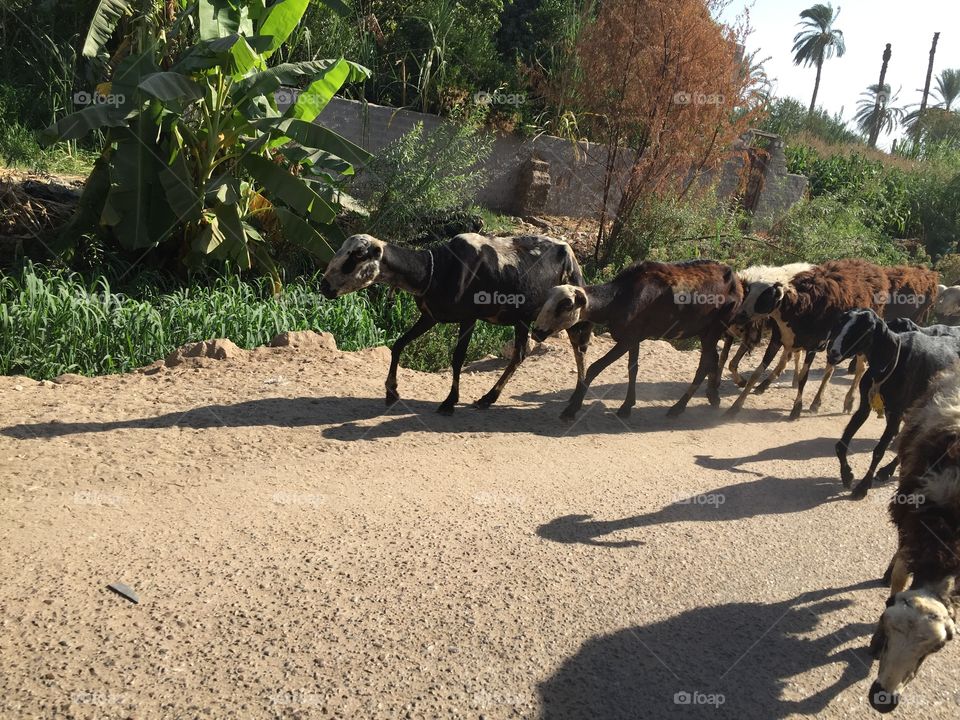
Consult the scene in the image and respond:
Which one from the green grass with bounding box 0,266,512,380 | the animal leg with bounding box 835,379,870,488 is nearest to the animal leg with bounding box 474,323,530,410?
the green grass with bounding box 0,266,512,380

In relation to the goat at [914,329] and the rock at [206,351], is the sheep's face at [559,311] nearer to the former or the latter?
the goat at [914,329]

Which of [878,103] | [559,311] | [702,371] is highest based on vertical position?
[878,103]

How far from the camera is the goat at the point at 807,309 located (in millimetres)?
9812

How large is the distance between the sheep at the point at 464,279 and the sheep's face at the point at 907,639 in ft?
16.7

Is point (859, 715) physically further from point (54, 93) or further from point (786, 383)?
point (54, 93)

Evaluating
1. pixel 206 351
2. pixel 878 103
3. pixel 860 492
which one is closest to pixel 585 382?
pixel 860 492

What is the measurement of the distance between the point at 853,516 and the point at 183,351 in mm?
6709

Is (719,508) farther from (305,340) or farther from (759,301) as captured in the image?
(305,340)

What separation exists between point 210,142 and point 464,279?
384 centimetres

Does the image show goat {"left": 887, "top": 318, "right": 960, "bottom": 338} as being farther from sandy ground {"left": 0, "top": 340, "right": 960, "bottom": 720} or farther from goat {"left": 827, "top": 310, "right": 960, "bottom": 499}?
sandy ground {"left": 0, "top": 340, "right": 960, "bottom": 720}

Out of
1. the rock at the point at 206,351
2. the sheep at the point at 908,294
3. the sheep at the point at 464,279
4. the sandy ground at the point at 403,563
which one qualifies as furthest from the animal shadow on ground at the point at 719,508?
the rock at the point at 206,351

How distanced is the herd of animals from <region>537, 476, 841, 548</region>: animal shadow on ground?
0.43 metres

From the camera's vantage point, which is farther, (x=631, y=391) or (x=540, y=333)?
(x=631, y=391)

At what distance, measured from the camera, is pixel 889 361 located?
7512 mm
